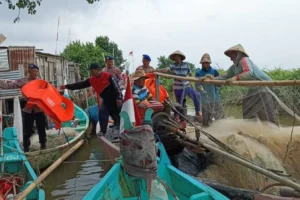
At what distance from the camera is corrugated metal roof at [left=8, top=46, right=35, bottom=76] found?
13.9 meters

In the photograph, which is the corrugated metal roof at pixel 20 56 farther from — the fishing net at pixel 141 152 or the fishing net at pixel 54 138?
the fishing net at pixel 141 152

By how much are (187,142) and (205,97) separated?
107cm

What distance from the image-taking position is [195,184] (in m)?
3.79

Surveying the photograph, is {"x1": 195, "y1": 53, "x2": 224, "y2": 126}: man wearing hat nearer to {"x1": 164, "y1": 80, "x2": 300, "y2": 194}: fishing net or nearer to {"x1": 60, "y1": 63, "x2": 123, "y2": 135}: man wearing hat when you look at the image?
{"x1": 164, "y1": 80, "x2": 300, "y2": 194}: fishing net

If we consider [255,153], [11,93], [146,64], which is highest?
[146,64]

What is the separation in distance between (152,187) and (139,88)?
2.94 metres

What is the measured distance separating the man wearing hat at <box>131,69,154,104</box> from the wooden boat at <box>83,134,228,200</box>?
186 centimetres

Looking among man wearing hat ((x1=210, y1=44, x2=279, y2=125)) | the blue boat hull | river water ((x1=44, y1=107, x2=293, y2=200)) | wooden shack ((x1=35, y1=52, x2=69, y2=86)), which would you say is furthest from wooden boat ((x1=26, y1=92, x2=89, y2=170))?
wooden shack ((x1=35, y1=52, x2=69, y2=86))

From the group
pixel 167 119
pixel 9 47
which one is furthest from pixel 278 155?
pixel 9 47

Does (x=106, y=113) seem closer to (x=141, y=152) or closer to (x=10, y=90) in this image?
(x=10, y=90)

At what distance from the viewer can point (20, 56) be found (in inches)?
547

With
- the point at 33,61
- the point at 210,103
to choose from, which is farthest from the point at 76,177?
the point at 33,61

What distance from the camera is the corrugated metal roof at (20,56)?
13.9 metres

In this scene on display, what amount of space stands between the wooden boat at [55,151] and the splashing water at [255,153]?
267 centimetres
